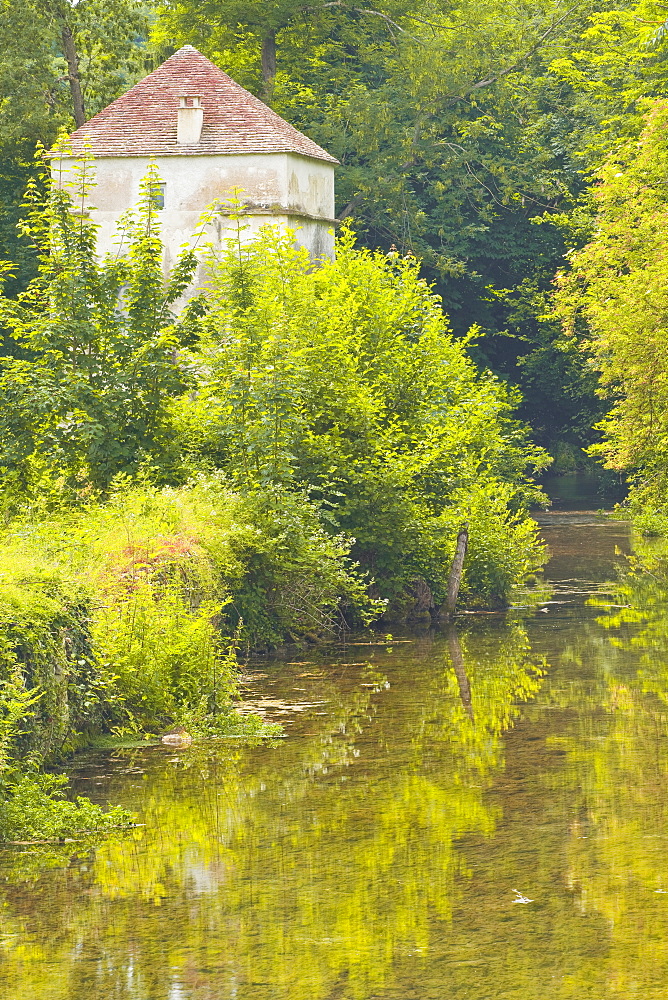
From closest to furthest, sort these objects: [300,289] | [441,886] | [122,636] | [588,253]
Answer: [441,886]
[122,636]
[300,289]
[588,253]

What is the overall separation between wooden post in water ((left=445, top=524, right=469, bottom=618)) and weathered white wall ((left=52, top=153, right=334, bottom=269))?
16.3 m

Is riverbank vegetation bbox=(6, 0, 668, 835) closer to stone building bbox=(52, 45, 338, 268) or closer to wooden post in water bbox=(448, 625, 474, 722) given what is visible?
wooden post in water bbox=(448, 625, 474, 722)

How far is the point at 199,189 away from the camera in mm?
37844

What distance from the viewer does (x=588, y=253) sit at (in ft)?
107

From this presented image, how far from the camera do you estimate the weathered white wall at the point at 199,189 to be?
37625 mm

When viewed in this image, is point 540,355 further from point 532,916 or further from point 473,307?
point 532,916

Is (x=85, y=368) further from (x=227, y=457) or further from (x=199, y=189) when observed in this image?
(x=199, y=189)

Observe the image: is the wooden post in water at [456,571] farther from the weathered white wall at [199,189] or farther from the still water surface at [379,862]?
the weathered white wall at [199,189]

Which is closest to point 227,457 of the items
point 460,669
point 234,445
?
point 234,445

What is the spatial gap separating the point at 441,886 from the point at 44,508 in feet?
33.1

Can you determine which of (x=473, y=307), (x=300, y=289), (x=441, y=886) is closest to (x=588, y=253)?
(x=300, y=289)

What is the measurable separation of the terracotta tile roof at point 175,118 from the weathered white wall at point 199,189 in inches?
9.8

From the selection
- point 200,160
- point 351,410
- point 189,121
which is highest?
point 189,121

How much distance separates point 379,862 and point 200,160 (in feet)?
97.9
